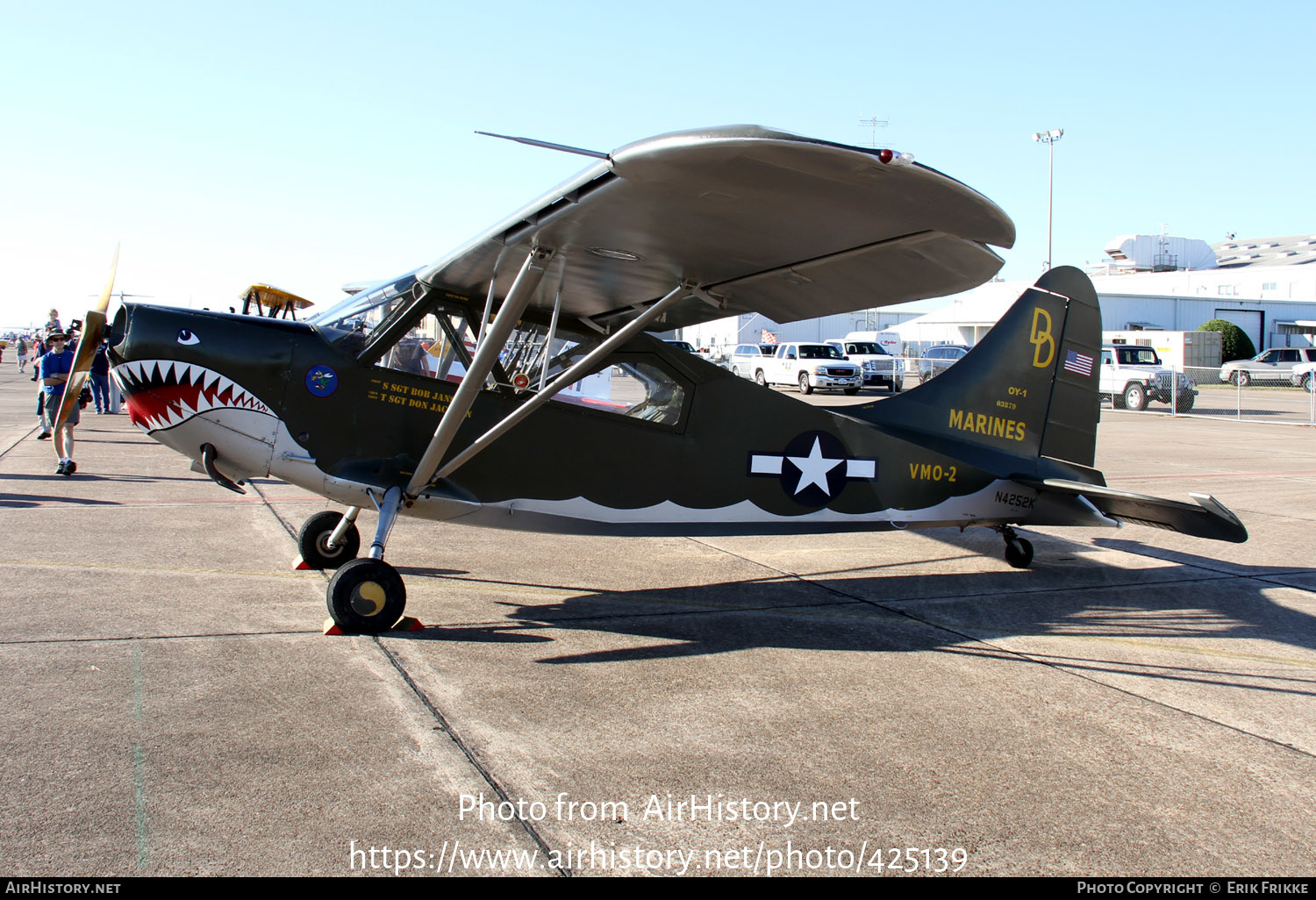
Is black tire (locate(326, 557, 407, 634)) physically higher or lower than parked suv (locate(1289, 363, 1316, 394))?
lower

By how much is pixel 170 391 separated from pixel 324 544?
1890 millimetres

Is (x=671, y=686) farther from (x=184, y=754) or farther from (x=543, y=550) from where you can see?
(x=543, y=550)

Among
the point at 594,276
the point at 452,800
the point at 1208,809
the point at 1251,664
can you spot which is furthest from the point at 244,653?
the point at 1251,664

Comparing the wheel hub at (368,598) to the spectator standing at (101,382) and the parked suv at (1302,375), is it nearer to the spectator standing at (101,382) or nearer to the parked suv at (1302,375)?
the spectator standing at (101,382)

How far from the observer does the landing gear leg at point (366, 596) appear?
17.8 feet

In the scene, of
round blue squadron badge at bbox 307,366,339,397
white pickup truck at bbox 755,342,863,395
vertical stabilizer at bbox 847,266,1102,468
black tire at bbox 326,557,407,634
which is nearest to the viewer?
black tire at bbox 326,557,407,634

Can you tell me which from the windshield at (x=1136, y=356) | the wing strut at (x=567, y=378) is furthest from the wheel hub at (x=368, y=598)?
the windshield at (x=1136, y=356)

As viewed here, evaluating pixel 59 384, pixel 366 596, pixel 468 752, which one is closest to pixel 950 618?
pixel 468 752

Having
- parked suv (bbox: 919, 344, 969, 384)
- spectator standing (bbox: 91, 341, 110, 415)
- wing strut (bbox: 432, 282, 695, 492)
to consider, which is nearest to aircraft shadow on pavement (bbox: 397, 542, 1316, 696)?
wing strut (bbox: 432, 282, 695, 492)

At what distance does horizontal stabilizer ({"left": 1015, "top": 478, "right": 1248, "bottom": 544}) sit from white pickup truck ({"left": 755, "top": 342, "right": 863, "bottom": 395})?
29371 mm

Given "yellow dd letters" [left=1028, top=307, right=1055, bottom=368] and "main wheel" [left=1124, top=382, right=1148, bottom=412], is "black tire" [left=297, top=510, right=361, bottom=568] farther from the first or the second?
"main wheel" [left=1124, top=382, right=1148, bottom=412]

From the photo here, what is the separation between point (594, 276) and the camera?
609cm

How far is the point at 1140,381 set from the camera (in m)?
30.8

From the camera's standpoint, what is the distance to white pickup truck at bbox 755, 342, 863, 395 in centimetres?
3669
